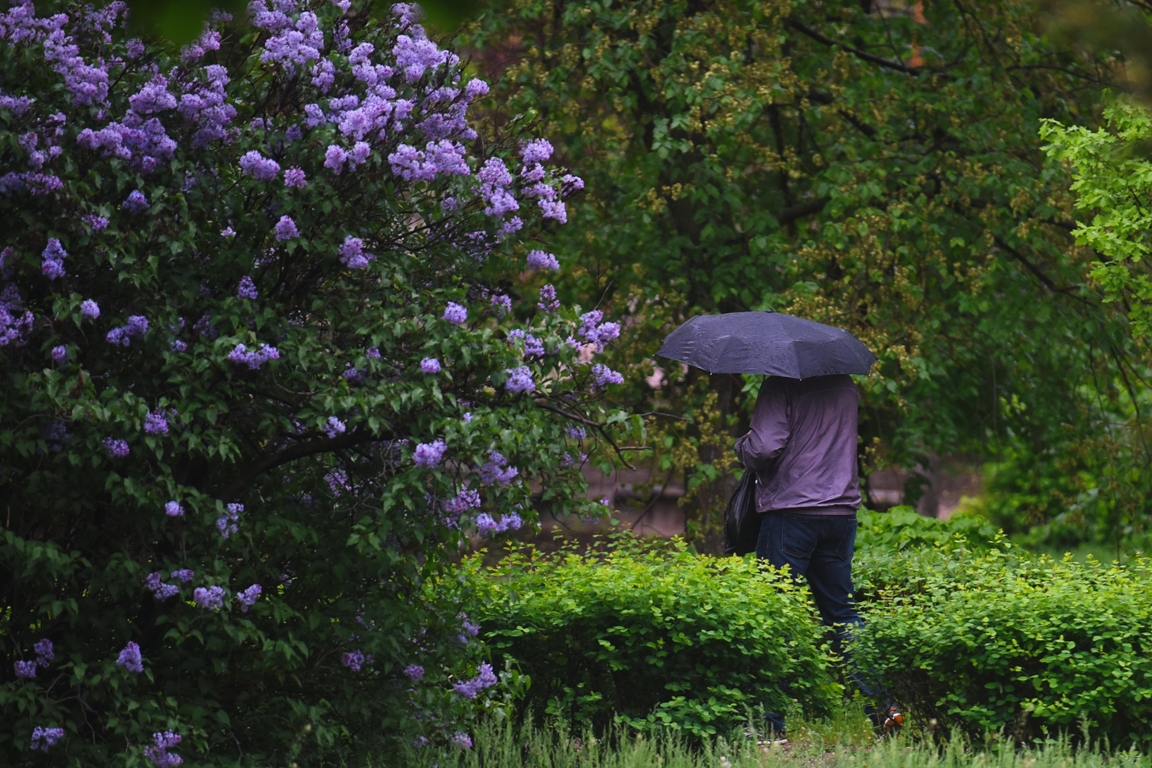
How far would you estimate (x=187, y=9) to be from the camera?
1.75m

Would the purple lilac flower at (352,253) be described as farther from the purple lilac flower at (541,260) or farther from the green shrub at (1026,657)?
the green shrub at (1026,657)

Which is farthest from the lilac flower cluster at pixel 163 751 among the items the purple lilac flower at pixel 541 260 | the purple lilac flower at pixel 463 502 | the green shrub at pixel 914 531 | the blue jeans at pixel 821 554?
the green shrub at pixel 914 531

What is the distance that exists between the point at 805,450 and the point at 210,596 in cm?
323

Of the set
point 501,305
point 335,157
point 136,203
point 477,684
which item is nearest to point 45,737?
point 477,684

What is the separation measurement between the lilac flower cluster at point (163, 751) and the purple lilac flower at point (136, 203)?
162 centimetres

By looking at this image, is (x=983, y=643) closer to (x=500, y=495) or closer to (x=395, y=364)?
(x=500, y=495)

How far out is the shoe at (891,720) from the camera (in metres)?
6.05

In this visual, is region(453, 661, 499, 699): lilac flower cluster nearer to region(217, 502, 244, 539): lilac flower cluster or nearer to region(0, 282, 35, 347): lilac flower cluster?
region(217, 502, 244, 539): lilac flower cluster

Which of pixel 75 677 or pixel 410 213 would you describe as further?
pixel 410 213

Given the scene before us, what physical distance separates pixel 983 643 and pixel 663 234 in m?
5.81

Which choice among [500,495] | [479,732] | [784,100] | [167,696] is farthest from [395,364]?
[784,100]

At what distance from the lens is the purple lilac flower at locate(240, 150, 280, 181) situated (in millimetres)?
4438

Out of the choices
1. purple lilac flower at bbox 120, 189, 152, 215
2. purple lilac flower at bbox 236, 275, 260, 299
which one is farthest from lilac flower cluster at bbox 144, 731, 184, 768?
purple lilac flower at bbox 120, 189, 152, 215

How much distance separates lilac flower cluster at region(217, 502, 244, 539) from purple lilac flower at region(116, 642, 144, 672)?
17.4 inches
